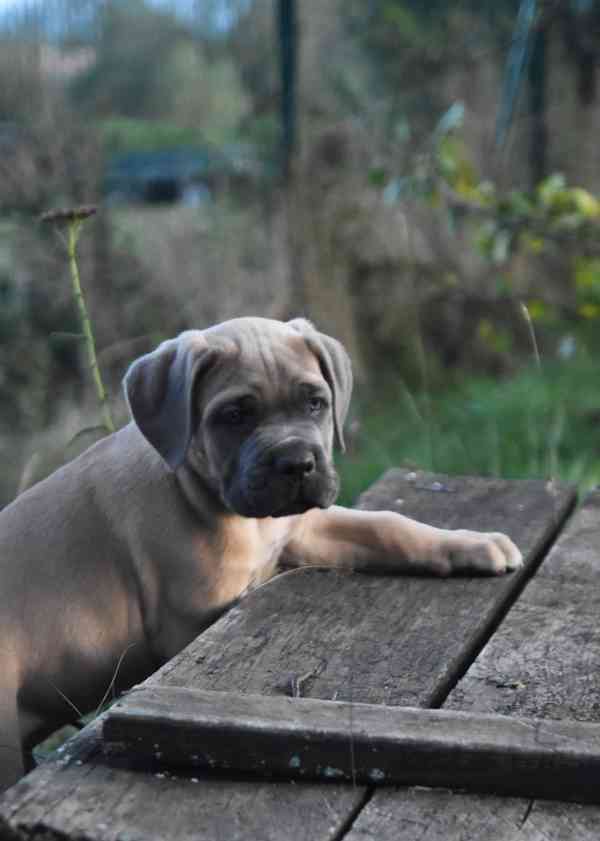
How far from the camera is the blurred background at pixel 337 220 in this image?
6.57 meters

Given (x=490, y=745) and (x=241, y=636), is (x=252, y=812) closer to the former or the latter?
(x=490, y=745)

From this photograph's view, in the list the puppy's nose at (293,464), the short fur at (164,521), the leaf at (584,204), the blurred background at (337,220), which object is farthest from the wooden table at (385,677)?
the leaf at (584,204)

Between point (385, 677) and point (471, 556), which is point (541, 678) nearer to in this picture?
point (385, 677)

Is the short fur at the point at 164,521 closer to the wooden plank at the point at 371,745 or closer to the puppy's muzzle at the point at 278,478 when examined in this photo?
the puppy's muzzle at the point at 278,478

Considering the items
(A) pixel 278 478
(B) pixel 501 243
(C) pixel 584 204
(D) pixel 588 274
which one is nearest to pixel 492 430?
(B) pixel 501 243

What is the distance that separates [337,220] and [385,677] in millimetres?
5694

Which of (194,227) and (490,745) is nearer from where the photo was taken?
(490,745)

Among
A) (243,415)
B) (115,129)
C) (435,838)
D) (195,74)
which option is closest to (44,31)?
(115,129)

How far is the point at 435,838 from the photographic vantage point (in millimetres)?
1745

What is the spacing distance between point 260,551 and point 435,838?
1.19m

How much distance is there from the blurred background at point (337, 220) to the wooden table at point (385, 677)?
270 cm

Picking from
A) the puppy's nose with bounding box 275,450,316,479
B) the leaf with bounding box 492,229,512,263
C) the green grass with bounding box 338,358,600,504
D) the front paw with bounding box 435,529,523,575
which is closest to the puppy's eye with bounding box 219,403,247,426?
the puppy's nose with bounding box 275,450,316,479

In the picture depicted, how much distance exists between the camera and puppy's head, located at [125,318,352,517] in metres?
2.68

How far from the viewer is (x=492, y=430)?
5.56 meters
